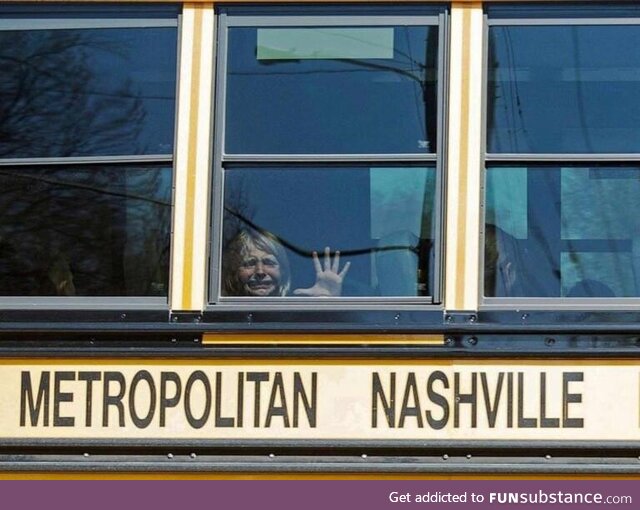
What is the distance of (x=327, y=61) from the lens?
388cm

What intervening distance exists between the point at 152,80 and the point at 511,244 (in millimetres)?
1115

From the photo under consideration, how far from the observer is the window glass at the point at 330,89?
3.85m

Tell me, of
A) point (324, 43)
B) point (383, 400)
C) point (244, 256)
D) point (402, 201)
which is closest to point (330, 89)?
point (324, 43)

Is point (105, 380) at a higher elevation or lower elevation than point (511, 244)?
lower

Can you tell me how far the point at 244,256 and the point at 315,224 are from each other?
218 mm

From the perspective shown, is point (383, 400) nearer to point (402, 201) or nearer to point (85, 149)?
point (402, 201)

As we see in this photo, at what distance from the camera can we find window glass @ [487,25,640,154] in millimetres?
3830

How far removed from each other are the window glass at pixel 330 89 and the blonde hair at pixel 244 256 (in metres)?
0.24

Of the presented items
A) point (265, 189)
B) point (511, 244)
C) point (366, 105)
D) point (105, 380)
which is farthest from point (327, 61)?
point (105, 380)

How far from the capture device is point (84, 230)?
3.89 meters

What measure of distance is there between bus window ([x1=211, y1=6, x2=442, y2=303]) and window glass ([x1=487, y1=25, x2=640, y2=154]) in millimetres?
195

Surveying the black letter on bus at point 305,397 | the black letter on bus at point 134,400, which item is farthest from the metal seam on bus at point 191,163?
the black letter on bus at point 305,397

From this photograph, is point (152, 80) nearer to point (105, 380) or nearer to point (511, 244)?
point (105, 380)
